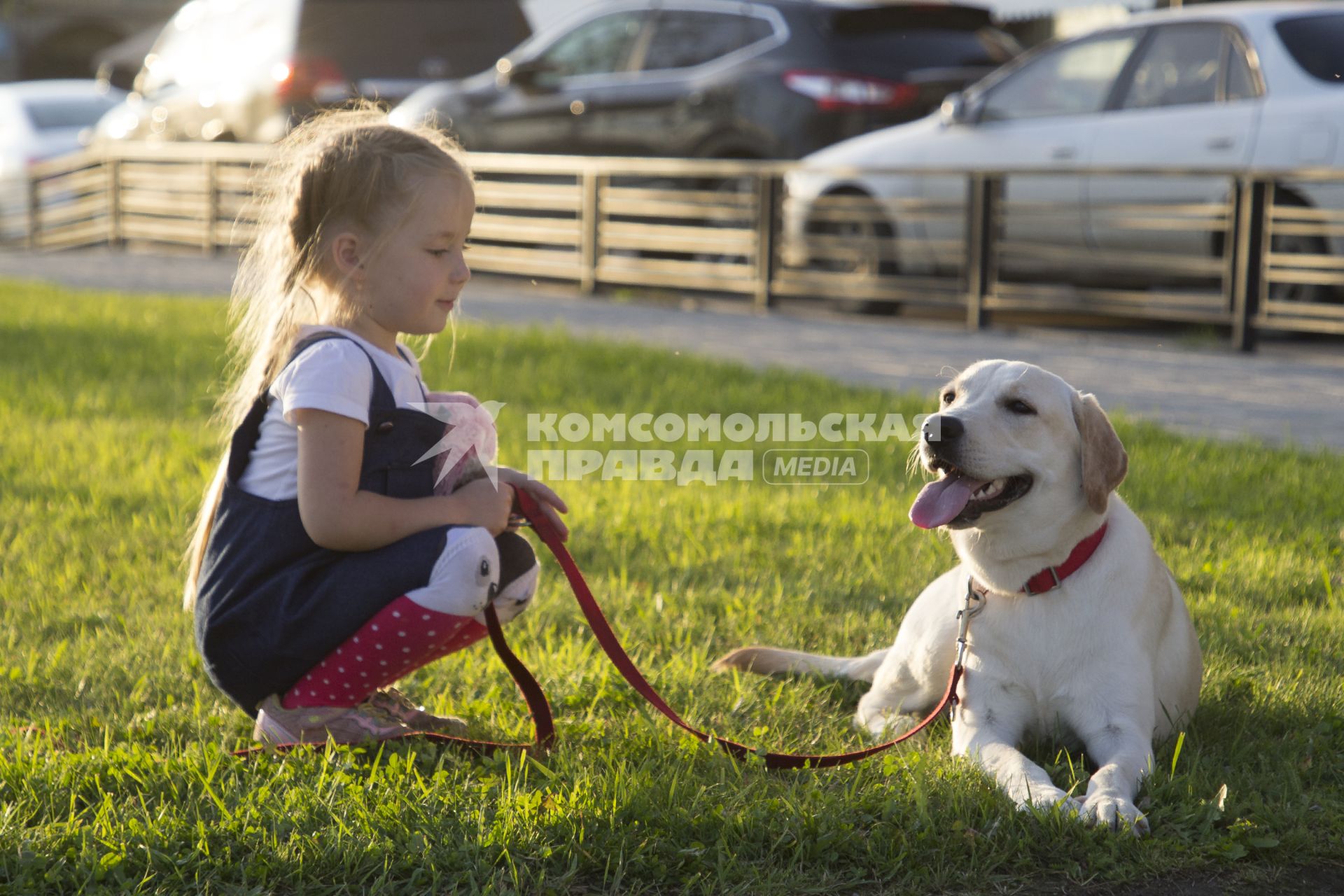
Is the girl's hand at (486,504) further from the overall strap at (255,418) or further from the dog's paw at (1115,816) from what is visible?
the dog's paw at (1115,816)

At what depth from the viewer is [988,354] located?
344 inches

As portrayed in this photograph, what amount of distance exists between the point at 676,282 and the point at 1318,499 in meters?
6.90

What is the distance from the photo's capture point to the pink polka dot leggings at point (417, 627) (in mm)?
2980

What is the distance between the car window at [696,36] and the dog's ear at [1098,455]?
8.45m

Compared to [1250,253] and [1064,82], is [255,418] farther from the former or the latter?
[1064,82]

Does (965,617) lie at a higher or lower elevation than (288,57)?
lower

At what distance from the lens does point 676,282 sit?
11.5 meters

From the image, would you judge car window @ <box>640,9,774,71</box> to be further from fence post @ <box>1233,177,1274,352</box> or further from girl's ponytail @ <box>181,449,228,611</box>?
girl's ponytail @ <box>181,449,228,611</box>

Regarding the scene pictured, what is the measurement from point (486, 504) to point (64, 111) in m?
17.5

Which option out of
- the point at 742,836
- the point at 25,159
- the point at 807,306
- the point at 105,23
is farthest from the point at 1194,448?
the point at 105,23

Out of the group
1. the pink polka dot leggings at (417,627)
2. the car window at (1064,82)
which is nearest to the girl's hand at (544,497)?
the pink polka dot leggings at (417,627)

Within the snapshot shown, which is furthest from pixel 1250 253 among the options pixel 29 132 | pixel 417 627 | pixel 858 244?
pixel 29 132

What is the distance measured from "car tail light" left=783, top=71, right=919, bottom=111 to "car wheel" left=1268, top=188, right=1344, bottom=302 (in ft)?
10.4

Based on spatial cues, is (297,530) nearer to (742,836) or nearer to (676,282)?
(742,836)
